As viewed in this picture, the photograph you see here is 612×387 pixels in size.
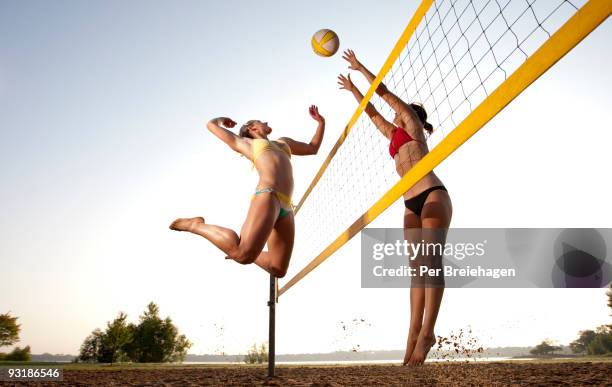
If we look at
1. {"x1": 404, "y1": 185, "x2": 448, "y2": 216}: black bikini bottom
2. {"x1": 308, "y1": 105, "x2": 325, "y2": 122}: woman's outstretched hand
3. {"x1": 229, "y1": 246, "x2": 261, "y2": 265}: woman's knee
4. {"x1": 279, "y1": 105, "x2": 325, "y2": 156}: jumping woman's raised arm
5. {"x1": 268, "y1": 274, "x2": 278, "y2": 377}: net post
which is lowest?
{"x1": 268, "y1": 274, "x2": 278, "y2": 377}: net post

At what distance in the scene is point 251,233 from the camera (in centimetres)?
350

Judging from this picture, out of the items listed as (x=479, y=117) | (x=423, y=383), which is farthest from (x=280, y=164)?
(x=423, y=383)

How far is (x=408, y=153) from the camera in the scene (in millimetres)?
3623

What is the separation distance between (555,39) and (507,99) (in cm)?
34

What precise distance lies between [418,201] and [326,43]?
254 centimetres

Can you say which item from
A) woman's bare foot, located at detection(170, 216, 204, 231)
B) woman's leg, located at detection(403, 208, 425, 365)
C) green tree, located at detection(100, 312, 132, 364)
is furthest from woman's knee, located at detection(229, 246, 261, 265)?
green tree, located at detection(100, 312, 132, 364)

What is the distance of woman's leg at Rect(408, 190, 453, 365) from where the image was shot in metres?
3.06

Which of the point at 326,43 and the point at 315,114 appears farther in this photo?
the point at 326,43

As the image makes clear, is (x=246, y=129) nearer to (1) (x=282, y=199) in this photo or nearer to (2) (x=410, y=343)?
(1) (x=282, y=199)

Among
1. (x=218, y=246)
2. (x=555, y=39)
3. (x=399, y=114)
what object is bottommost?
(x=218, y=246)

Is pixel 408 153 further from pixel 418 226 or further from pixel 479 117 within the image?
pixel 479 117

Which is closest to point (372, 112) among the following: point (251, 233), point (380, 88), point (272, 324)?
point (380, 88)

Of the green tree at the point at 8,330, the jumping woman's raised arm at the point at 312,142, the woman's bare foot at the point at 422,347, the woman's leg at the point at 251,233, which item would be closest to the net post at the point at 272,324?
the jumping woman's raised arm at the point at 312,142

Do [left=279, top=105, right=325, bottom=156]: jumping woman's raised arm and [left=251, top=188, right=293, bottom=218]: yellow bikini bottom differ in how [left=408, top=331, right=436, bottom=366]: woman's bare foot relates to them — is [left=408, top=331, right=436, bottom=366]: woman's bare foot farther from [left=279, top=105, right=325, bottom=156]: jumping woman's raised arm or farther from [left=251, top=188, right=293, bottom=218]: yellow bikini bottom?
[left=279, top=105, right=325, bottom=156]: jumping woman's raised arm
